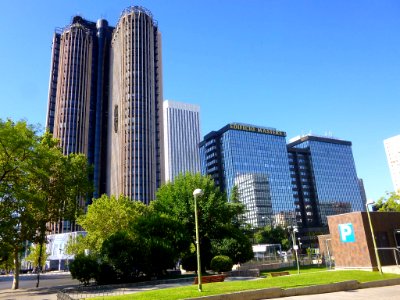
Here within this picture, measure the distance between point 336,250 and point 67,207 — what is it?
30996 mm

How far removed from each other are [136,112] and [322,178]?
11101 centimetres

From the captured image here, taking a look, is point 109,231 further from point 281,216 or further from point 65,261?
point 281,216

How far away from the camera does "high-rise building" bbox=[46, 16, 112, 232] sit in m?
132

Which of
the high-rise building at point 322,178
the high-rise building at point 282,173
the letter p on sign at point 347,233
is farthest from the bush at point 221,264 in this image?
the high-rise building at point 322,178

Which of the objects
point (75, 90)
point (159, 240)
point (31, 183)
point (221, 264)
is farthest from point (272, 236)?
point (75, 90)

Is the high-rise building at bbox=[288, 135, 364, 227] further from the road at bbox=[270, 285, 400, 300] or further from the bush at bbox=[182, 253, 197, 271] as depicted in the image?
the road at bbox=[270, 285, 400, 300]

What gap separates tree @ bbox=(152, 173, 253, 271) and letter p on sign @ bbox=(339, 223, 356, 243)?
1531 centimetres

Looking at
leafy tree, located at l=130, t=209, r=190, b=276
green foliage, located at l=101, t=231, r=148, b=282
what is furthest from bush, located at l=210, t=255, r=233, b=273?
green foliage, located at l=101, t=231, r=148, b=282

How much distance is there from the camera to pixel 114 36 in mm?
145375

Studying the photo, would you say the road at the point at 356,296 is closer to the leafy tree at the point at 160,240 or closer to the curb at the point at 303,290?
the curb at the point at 303,290

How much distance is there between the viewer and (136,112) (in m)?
121

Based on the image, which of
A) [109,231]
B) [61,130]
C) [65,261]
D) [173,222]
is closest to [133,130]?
[61,130]

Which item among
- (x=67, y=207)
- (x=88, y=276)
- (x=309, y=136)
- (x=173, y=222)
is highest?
(x=309, y=136)

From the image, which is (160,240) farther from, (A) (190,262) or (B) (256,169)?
(B) (256,169)
